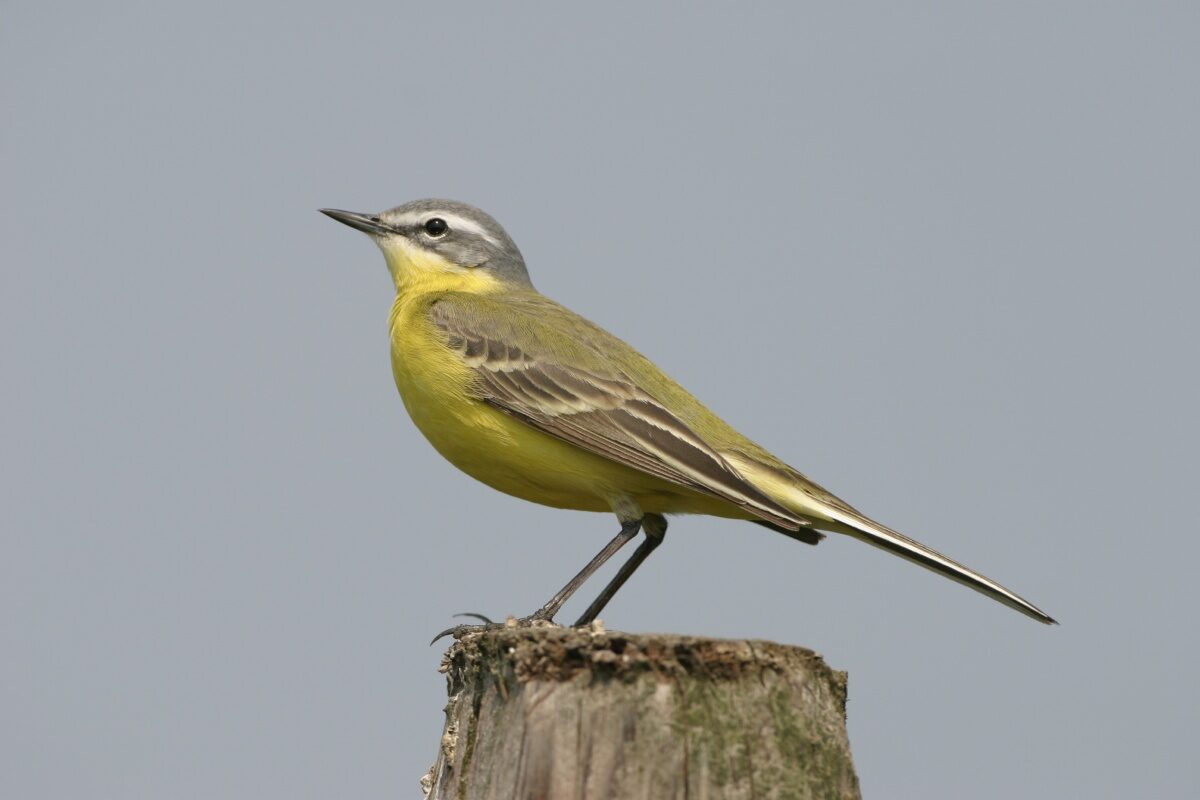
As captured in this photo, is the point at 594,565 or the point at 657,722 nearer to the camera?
→ the point at 657,722

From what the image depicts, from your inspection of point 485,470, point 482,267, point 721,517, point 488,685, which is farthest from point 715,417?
point 488,685

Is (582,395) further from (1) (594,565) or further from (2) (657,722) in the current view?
(2) (657,722)

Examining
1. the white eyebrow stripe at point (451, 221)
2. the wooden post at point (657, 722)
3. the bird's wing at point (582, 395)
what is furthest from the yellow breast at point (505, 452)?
the wooden post at point (657, 722)

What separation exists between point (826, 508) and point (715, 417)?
1.27 m

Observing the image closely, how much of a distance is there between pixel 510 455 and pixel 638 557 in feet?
4.86

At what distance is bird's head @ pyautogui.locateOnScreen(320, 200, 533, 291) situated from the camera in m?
11.2

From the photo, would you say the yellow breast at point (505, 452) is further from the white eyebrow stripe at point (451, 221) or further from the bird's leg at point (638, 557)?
the white eyebrow stripe at point (451, 221)

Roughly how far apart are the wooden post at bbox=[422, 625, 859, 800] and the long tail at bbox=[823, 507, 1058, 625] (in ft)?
8.31

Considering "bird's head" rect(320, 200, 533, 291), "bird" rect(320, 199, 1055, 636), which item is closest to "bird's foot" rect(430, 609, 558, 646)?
"bird" rect(320, 199, 1055, 636)

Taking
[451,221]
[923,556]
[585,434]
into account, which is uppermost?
[451,221]

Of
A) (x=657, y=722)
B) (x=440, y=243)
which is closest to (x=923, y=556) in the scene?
(x=657, y=722)

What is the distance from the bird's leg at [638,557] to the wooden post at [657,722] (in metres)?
4.25

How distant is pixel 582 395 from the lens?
9188 mm

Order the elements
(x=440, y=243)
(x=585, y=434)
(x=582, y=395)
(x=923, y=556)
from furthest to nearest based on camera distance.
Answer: (x=440, y=243) < (x=582, y=395) < (x=585, y=434) < (x=923, y=556)
